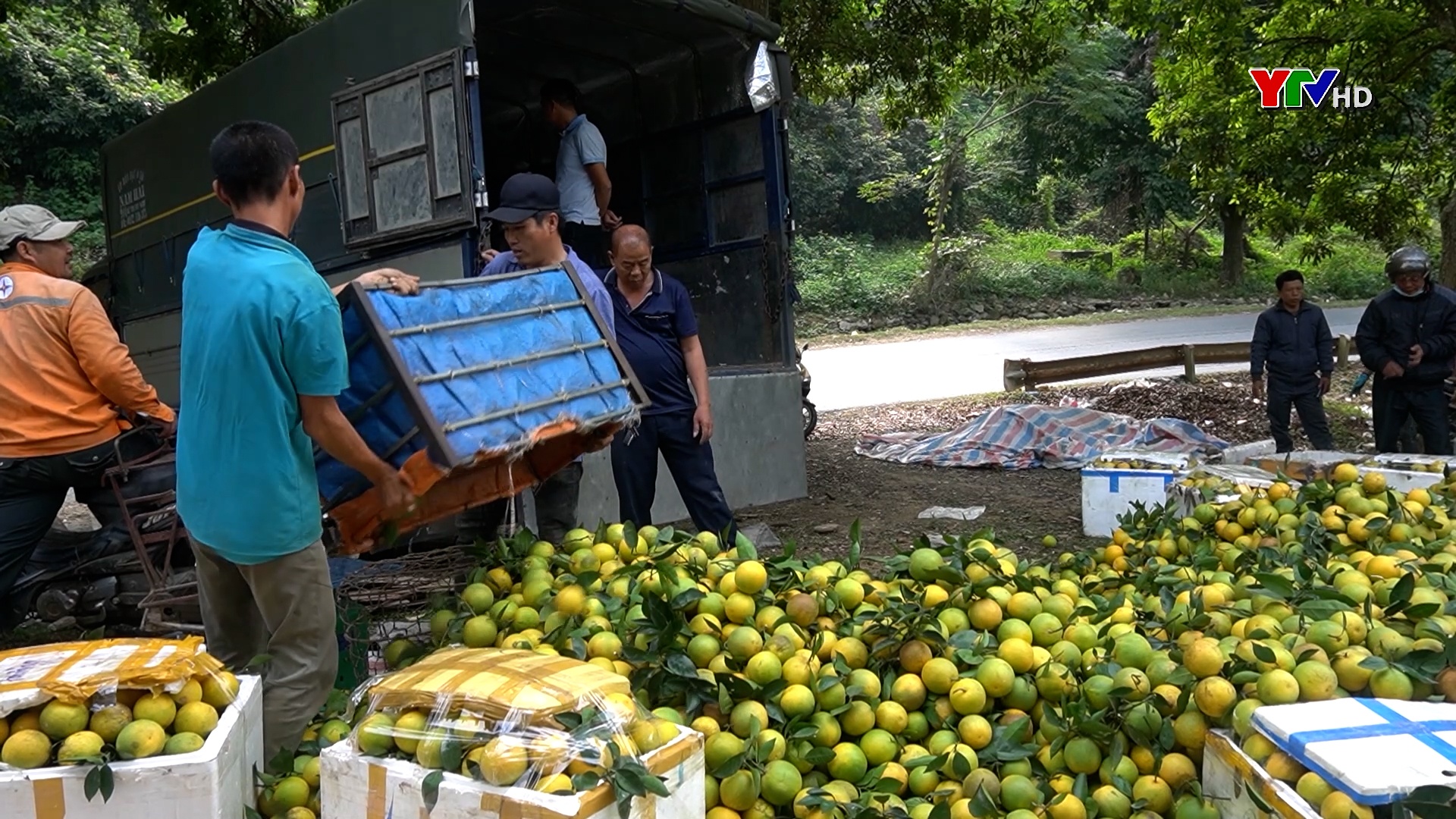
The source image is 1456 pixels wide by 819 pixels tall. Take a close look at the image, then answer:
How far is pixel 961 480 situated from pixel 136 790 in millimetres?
8095

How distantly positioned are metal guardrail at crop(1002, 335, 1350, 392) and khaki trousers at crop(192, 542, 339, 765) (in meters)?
13.0

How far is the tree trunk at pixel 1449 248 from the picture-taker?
10164 mm

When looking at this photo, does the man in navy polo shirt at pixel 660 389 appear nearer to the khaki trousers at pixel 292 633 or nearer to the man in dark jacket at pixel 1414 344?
the khaki trousers at pixel 292 633

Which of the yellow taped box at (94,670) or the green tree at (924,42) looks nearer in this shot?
the yellow taped box at (94,670)

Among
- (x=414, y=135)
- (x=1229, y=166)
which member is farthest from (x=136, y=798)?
(x=1229, y=166)

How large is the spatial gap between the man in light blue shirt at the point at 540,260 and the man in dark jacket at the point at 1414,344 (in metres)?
6.25

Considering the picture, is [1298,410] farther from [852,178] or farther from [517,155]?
[852,178]

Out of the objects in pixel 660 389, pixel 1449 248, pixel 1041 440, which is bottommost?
pixel 1041 440

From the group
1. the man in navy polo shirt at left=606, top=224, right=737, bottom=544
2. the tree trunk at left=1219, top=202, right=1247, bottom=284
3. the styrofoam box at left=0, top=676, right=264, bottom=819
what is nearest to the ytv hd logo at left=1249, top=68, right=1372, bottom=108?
the man in navy polo shirt at left=606, top=224, right=737, bottom=544

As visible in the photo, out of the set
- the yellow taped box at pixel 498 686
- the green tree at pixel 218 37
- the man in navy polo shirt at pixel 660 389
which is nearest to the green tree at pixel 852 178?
the green tree at pixel 218 37

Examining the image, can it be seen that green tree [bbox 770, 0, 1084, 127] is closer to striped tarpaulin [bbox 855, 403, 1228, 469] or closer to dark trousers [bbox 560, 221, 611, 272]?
dark trousers [bbox 560, 221, 611, 272]

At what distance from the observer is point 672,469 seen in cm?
540

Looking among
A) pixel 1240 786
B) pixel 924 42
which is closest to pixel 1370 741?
pixel 1240 786

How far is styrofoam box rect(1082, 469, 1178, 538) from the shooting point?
650 cm
